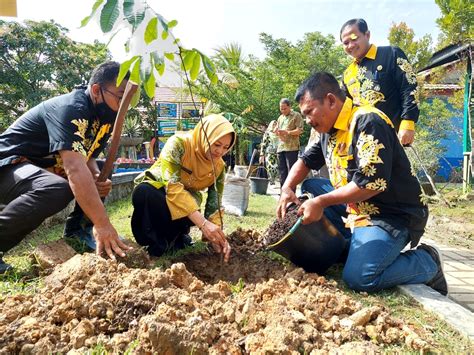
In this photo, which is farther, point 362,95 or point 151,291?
point 362,95

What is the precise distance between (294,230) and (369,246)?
44cm

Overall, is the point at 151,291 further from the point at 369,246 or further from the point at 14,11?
the point at 14,11

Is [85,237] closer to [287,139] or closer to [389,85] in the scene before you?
[389,85]

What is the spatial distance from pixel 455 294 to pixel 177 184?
194 centimetres

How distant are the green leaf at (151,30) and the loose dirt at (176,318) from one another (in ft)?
3.29

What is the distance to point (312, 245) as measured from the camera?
7.53 feet

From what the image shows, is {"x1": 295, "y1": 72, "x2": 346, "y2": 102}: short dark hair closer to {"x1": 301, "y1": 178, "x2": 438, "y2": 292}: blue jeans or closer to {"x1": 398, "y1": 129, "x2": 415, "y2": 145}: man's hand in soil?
{"x1": 301, "y1": 178, "x2": 438, "y2": 292}: blue jeans

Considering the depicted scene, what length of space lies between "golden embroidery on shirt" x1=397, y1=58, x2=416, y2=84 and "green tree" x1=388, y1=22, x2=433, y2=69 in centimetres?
874

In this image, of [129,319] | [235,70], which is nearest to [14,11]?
[129,319]

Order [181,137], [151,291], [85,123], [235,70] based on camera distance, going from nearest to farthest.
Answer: [151,291]
[85,123]
[181,137]
[235,70]

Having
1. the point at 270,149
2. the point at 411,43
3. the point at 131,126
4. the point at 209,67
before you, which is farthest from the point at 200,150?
the point at 131,126

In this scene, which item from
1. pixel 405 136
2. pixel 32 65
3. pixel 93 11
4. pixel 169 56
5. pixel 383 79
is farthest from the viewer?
pixel 32 65

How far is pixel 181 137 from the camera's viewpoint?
2.74 m

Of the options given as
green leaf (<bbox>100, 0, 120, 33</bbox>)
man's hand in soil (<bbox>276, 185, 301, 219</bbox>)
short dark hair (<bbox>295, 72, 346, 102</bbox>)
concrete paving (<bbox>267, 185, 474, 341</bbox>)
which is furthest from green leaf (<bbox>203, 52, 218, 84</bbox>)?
concrete paving (<bbox>267, 185, 474, 341</bbox>)
